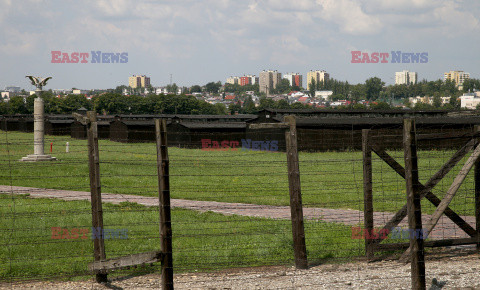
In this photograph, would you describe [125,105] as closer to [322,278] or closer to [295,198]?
[295,198]

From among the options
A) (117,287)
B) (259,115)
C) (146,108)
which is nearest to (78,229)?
(117,287)

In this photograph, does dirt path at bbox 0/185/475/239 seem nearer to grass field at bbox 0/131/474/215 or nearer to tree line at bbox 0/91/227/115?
grass field at bbox 0/131/474/215

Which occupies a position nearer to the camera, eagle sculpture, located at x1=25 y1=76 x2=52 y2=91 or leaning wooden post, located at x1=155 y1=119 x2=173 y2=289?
leaning wooden post, located at x1=155 y1=119 x2=173 y2=289

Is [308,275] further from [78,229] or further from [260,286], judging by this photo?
[78,229]

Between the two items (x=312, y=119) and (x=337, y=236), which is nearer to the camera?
(x=337, y=236)

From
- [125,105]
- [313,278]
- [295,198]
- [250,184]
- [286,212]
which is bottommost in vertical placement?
[286,212]

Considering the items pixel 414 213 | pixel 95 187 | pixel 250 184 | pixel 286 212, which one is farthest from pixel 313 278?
pixel 250 184

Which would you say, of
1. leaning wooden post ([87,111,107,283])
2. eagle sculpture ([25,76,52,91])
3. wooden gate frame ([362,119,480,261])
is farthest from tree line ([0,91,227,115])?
leaning wooden post ([87,111,107,283])

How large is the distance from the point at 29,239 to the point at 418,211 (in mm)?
7189

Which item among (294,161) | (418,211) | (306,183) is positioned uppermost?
(294,161)

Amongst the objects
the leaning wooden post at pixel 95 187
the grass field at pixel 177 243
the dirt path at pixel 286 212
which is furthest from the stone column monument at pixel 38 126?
the leaning wooden post at pixel 95 187

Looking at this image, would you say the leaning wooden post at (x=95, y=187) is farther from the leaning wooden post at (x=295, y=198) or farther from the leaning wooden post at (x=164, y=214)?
the leaning wooden post at (x=295, y=198)

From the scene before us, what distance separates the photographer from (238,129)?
190ft

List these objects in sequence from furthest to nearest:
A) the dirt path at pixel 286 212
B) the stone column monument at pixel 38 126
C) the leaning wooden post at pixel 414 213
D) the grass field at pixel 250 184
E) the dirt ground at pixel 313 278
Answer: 1. the stone column monument at pixel 38 126
2. the grass field at pixel 250 184
3. the dirt path at pixel 286 212
4. the dirt ground at pixel 313 278
5. the leaning wooden post at pixel 414 213
